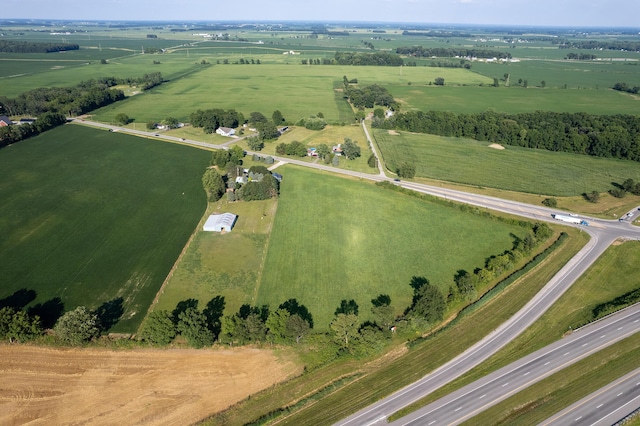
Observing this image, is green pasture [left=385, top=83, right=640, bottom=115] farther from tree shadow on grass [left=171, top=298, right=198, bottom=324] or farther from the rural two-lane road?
tree shadow on grass [left=171, top=298, right=198, bottom=324]

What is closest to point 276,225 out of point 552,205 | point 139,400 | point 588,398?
point 139,400

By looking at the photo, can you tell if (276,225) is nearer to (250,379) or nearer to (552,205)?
(250,379)

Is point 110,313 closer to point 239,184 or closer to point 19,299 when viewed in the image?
point 19,299

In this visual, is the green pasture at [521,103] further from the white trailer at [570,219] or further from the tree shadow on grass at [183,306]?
the tree shadow on grass at [183,306]

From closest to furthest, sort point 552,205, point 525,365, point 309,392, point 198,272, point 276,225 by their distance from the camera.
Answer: point 309,392, point 525,365, point 198,272, point 276,225, point 552,205

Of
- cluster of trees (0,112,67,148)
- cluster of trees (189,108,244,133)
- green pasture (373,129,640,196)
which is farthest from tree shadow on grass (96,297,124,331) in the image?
cluster of trees (0,112,67,148)

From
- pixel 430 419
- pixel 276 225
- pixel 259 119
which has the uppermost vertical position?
pixel 259 119
